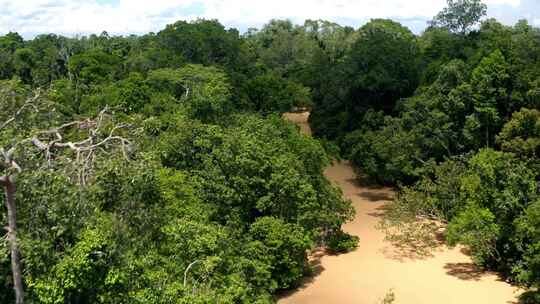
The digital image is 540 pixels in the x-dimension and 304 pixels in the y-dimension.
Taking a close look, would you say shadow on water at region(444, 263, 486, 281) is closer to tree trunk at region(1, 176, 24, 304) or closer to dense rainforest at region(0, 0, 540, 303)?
dense rainforest at region(0, 0, 540, 303)

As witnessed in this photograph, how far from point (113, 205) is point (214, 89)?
15.7 metres

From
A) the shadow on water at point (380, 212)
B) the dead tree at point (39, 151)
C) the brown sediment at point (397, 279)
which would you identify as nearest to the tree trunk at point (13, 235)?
the dead tree at point (39, 151)

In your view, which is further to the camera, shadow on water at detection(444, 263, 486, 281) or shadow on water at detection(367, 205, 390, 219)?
shadow on water at detection(367, 205, 390, 219)

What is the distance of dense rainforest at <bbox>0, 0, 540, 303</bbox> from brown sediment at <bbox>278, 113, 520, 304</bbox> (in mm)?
719

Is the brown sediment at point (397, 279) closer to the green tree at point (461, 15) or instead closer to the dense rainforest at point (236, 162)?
the dense rainforest at point (236, 162)

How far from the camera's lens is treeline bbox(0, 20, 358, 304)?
7.53 meters

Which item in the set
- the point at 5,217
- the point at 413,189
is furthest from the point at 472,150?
the point at 5,217

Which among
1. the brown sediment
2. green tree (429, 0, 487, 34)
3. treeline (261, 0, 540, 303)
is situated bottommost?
the brown sediment

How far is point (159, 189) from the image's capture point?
1027 cm

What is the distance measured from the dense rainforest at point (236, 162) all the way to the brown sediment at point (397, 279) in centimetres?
72

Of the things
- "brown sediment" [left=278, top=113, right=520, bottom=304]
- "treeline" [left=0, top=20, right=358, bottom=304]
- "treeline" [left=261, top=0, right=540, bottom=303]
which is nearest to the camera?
"treeline" [left=0, top=20, right=358, bottom=304]

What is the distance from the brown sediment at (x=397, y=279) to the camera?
57.8ft

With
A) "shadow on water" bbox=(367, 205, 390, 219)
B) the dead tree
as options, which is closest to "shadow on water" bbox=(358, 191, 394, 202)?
"shadow on water" bbox=(367, 205, 390, 219)

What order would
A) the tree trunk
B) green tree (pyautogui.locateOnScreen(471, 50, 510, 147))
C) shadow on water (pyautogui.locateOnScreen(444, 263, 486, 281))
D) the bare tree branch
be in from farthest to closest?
green tree (pyautogui.locateOnScreen(471, 50, 510, 147)) → shadow on water (pyautogui.locateOnScreen(444, 263, 486, 281)) → the bare tree branch → the tree trunk
